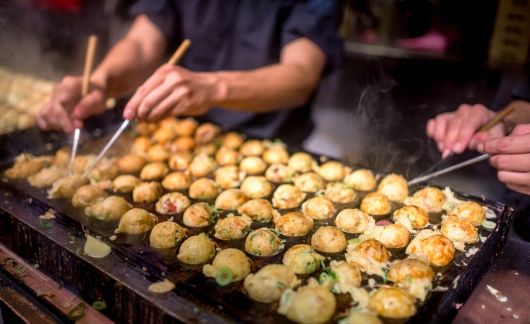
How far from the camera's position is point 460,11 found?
4305 millimetres

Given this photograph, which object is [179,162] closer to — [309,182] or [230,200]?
[230,200]

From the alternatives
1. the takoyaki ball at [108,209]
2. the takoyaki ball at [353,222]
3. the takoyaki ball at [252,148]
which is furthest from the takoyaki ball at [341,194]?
the takoyaki ball at [108,209]

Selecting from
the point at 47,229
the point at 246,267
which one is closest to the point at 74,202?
the point at 47,229

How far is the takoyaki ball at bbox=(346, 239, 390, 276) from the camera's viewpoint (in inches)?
75.5

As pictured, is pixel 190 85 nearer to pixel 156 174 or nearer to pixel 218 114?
pixel 156 174

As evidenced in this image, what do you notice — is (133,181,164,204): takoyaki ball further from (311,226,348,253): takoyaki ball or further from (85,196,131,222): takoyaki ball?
(311,226,348,253): takoyaki ball

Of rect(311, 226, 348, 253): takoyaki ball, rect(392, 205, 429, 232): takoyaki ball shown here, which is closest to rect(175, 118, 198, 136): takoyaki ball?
rect(311, 226, 348, 253): takoyaki ball

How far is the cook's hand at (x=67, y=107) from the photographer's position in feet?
9.43

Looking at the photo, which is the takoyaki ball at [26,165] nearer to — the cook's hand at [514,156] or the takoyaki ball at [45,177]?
the takoyaki ball at [45,177]

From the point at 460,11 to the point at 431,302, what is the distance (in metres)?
3.44

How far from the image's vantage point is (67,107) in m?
2.94

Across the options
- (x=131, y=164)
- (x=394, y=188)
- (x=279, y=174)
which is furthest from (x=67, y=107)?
(x=394, y=188)

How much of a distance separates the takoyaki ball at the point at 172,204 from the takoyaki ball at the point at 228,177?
32 centimetres

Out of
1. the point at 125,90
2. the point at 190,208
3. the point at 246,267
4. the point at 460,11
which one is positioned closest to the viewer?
the point at 246,267
